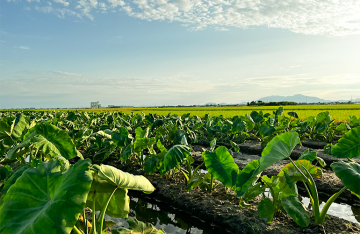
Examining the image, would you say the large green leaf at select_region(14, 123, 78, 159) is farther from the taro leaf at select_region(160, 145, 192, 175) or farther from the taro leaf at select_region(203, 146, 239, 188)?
the taro leaf at select_region(203, 146, 239, 188)

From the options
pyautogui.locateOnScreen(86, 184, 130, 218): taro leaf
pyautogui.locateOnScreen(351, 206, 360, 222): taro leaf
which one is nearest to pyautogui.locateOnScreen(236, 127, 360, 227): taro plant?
pyautogui.locateOnScreen(86, 184, 130, 218): taro leaf

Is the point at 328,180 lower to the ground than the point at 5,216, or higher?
lower

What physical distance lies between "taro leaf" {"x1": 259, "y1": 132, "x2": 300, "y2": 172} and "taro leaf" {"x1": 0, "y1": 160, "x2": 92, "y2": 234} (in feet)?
4.43

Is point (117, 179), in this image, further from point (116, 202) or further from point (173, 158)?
point (173, 158)

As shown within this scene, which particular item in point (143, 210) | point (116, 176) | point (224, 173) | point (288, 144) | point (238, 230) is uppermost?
point (288, 144)

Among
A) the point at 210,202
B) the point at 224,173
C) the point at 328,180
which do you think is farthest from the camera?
the point at 328,180

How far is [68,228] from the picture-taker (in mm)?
1105

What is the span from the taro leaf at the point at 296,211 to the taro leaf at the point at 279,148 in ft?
2.24

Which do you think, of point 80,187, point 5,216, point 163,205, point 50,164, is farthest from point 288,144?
point 163,205

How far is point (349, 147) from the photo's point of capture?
2258mm

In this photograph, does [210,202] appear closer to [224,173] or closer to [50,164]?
[224,173]

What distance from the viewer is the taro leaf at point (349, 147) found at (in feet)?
7.31

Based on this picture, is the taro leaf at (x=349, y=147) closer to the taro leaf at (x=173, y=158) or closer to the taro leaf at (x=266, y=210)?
the taro leaf at (x=266, y=210)

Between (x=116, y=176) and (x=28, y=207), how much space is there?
517 mm
